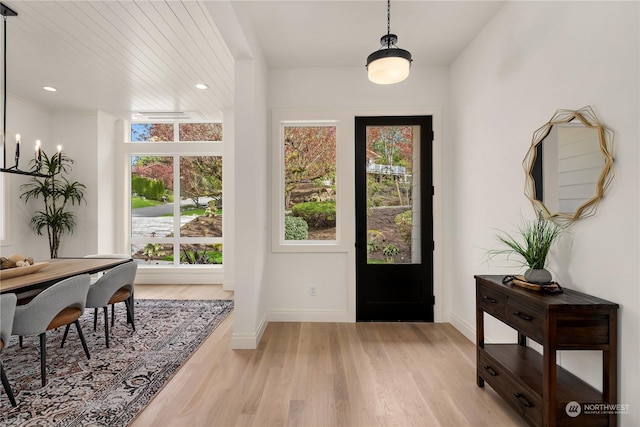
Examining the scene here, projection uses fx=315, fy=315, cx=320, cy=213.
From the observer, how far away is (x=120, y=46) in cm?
310

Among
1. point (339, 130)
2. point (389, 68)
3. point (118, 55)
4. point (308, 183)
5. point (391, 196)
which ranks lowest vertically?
point (391, 196)

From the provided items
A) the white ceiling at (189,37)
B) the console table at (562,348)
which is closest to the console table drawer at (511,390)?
the console table at (562,348)

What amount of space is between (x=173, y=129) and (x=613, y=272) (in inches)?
236

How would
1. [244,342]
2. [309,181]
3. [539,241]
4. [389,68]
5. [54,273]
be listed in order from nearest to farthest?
[539,241], [389,68], [54,273], [244,342], [309,181]

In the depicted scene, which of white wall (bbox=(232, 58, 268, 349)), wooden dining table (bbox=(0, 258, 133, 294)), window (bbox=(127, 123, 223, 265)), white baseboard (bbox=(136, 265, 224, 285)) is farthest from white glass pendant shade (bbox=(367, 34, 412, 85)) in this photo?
white baseboard (bbox=(136, 265, 224, 285))

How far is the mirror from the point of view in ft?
5.52

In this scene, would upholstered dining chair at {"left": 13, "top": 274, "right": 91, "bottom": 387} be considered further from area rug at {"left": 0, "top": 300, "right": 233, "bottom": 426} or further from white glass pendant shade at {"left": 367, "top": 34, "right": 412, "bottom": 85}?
white glass pendant shade at {"left": 367, "top": 34, "right": 412, "bottom": 85}

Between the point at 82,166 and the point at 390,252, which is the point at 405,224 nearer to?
the point at 390,252

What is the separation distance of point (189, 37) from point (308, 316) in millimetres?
3102

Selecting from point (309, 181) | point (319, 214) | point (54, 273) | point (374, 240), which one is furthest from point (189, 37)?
point (374, 240)

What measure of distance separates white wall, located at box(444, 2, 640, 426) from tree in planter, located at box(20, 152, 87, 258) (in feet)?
18.1

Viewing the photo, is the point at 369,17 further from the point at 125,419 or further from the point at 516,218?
the point at 125,419

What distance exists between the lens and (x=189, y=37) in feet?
9.68

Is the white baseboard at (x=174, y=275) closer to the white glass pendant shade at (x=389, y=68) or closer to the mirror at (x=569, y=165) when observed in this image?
the white glass pendant shade at (x=389, y=68)
